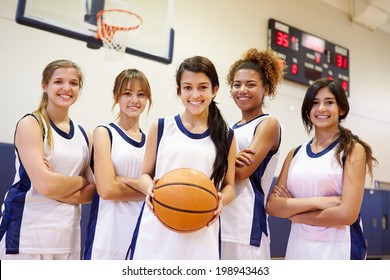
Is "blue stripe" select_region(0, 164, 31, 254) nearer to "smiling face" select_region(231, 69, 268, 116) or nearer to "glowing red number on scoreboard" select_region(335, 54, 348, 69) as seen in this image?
"smiling face" select_region(231, 69, 268, 116)

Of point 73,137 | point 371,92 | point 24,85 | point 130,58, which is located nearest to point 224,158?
point 73,137

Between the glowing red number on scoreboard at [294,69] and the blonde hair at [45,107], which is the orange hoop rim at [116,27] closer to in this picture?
the blonde hair at [45,107]

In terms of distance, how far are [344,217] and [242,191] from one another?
0.49 metres

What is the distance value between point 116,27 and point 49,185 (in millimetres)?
2405

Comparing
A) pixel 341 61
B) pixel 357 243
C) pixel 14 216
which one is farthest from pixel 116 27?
pixel 341 61

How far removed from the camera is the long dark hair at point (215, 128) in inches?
66.7

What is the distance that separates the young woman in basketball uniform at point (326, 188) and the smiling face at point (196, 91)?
67 cm

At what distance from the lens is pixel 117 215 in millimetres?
1902

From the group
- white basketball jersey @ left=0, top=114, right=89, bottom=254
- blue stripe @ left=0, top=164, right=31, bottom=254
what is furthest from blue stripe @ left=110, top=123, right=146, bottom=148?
blue stripe @ left=0, top=164, right=31, bottom=254

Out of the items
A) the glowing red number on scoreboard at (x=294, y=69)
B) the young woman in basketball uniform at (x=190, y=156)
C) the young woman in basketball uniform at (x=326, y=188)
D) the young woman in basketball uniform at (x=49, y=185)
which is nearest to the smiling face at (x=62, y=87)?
the young woman in basketball uniform at (x=49, y=185)

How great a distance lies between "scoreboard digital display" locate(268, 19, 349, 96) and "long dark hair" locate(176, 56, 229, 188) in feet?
13.7

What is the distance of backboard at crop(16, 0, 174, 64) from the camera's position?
3.39 metres
